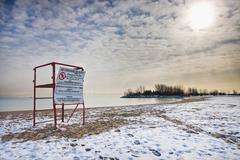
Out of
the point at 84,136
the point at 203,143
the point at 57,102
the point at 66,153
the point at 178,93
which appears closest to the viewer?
the point at 66,153

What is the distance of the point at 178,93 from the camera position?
149875mm

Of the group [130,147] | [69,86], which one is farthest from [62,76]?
[130,147]

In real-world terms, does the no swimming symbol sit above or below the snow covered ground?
above

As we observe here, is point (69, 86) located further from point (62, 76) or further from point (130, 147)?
point (130, 147)

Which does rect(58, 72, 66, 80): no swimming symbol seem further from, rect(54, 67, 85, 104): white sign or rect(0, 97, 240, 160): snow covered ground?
rect(0, 97, 240, 160): snow covered ground

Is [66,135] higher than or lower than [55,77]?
lower

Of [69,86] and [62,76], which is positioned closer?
[62,76]

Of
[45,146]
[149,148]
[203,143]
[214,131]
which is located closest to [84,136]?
[45,146]

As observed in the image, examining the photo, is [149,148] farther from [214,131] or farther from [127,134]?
[214,131]

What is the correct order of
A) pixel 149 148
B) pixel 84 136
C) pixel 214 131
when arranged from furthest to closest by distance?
pixel 214 131, pixel 84 136, pixel 149 148

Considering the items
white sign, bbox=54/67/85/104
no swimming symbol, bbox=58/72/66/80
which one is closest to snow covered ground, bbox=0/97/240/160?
white sign, bbox=54/67/85/104

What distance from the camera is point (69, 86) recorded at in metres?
8.25

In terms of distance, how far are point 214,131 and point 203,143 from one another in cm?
209

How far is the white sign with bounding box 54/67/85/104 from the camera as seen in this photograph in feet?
25.5
